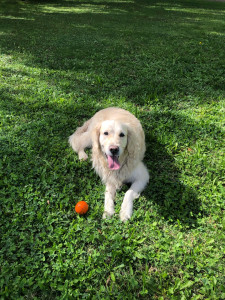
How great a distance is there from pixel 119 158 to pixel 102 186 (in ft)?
1.56

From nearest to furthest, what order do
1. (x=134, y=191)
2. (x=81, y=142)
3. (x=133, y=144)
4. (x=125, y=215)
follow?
(x=125, y=215)
(x=134, y=191)
(x=133, y=144)
(x=81, y=142)

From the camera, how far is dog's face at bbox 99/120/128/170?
9.96 ft

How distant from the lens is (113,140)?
3066 mm

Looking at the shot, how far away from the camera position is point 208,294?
7.05 ft

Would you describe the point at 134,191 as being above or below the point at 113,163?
below

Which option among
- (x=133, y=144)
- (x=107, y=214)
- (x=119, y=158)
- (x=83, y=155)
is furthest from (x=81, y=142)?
(x=107, y=214)

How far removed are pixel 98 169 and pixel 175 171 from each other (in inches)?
46.5

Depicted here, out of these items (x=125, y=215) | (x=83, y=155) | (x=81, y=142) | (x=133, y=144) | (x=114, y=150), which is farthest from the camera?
(x=81, y=142)

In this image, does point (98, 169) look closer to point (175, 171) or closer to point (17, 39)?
point (175, 171)

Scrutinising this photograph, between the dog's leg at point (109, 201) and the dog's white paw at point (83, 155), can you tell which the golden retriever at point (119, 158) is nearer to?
the dog's leg at point (109, 201)

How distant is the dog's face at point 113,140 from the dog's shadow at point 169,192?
2.09ft

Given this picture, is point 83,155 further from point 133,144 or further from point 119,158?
point 133,144

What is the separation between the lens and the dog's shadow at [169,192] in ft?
9.56

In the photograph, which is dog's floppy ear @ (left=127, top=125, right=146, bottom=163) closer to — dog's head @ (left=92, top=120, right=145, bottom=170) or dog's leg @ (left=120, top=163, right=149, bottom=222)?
dog's head @ (left=92, top=120, right=145, bottom=170)
